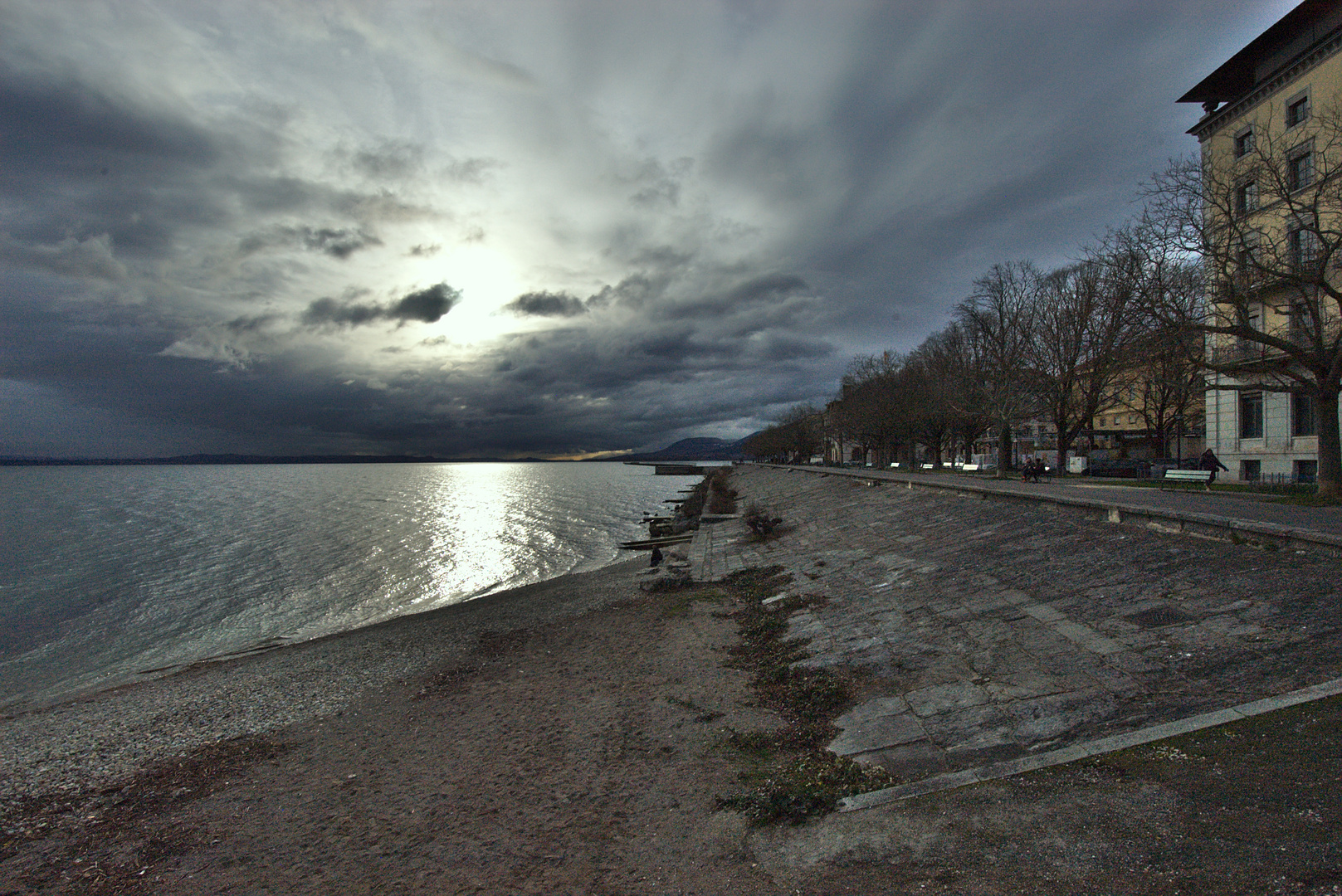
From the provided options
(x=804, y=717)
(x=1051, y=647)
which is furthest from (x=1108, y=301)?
(x=804, y=717)

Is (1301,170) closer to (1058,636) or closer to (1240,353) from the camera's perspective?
(1240,353)

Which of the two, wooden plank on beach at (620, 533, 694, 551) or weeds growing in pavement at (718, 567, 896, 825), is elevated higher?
weeds growing in pavement at (718, 567, 896, 825)

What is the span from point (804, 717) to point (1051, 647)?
362 cm

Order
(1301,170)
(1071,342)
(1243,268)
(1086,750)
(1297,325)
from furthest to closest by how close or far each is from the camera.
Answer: (1071,342), (1301,170), (1297,325), (1243,268), (1086,750)

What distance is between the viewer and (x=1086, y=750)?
5848mm

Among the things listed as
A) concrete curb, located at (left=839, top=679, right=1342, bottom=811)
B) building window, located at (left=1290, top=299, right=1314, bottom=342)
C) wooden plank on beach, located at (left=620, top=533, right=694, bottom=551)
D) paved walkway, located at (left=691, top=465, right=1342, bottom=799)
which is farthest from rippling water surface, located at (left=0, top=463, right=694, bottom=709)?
building window, located at (left=1290, top=299, right=1314, bottom=342)

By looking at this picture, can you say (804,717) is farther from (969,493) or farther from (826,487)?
(826,487)

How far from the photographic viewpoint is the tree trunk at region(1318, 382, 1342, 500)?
667 inches

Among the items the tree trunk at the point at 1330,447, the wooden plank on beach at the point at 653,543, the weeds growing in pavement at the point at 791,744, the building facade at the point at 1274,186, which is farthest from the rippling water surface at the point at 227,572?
the building facade at the point at 1274,186

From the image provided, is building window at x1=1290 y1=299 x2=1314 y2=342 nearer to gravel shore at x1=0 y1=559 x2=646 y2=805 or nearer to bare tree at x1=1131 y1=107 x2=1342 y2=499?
bare tree at x1=1131 y1=107 x2=1342 y2=499

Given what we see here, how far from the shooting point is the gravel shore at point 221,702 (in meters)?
11.1

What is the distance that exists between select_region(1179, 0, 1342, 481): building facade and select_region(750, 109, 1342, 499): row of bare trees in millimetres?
210

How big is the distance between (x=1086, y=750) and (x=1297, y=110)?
124 ft

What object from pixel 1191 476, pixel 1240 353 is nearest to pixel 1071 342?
pixel 1240 353
